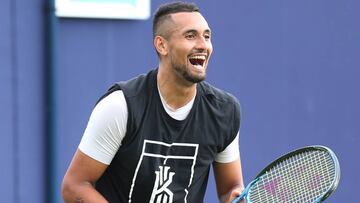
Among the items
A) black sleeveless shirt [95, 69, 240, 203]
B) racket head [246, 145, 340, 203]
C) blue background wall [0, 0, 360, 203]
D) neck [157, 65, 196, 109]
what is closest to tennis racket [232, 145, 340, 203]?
racket head [246, 145, 340, 203]

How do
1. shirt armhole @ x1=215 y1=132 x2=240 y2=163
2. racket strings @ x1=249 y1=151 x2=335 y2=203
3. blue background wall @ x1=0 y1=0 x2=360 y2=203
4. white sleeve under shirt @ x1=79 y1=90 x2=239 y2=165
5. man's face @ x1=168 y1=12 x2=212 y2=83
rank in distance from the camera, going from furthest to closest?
blue background wall @ x1=0 y1=0 x2=360 y2=203 → shirt armhole @ x1=215 y1=132 x2=240 y2=163 → racket strings @ x1=249 y1=151 x2=335 y2=203 → man's face @ x1=168 y1=12 x2=212 y2=83 → white sleeve under shirt @ x1=79 y1=90 x2=239 y2=165

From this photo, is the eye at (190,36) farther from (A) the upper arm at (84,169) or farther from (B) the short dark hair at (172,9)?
(A) the upper arm at (84,169)

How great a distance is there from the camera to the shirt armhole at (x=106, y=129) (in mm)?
3562

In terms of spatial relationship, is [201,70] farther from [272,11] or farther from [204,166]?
[272,11]

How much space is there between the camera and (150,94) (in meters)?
3.71

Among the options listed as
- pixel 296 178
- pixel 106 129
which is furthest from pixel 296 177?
pixel 106 129

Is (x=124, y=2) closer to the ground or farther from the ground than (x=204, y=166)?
farther from the ground

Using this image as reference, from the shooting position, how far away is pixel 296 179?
3.88m

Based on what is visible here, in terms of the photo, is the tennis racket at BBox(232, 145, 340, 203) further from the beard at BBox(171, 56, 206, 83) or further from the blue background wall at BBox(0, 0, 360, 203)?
the blue background wall at BBox(0, 0, 360, 203)

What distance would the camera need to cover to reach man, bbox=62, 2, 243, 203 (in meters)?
3.60

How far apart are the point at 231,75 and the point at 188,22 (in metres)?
2.06

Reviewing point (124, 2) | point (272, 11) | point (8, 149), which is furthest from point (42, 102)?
point (272, 11)

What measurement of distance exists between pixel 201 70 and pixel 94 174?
589 millimetres

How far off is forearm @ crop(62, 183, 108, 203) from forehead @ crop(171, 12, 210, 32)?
2.40ft
